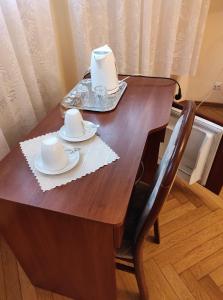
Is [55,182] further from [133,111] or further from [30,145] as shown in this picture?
[133,111]

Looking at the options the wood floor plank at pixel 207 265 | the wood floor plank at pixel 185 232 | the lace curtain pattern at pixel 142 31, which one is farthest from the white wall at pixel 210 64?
the wood floor plank at pixel 207 265

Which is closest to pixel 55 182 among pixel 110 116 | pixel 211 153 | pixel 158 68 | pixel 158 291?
pixel 110 116

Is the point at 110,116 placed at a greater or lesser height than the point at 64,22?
lesser

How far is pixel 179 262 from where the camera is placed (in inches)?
50.1

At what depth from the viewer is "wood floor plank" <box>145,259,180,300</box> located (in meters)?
1.14

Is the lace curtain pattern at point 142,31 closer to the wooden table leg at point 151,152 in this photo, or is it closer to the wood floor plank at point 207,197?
the wooden table leg at point 151,152

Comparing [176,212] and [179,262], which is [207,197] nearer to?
[176,212]

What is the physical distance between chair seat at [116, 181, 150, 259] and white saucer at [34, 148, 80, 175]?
398 mm

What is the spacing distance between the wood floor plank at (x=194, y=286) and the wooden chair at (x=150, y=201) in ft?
0.86

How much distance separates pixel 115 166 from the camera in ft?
2.48

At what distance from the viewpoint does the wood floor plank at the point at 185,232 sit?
1338 millimetres

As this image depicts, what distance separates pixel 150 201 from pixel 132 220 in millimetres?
274

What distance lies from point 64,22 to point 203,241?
5.22ft

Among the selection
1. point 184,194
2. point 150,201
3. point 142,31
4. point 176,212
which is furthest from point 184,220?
point 142,31
